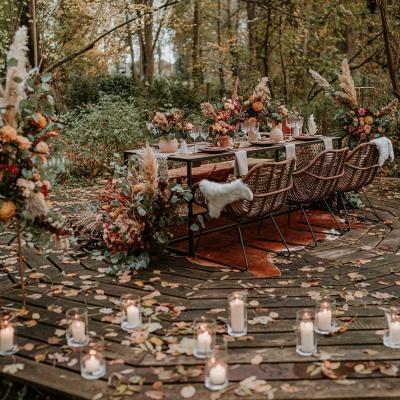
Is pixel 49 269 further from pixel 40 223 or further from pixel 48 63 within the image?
pixel 48 63

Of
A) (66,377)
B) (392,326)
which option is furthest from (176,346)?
(392,326)

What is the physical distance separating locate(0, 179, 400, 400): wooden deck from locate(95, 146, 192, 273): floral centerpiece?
19 centimetres

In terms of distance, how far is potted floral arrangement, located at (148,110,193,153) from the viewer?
17.2 feet

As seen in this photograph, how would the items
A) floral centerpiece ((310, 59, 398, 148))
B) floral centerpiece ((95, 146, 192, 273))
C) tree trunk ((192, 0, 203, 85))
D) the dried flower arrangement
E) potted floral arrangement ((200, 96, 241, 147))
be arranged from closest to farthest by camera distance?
1. floral centerpiece ((95, 146, 192, 273))
2. the dried flower arrangement
3. potted floral arrangement ((200, 96, 241, 147))
4. floral centerpiece ((310, 59, 398, 148))
5. tree trunk ((192, 0, 203, 85))

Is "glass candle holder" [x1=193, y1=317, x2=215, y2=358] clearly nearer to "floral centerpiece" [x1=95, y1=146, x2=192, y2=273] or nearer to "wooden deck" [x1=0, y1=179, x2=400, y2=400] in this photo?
"wooden deck" [x1=0, y1=179, x2=400, y2=400]

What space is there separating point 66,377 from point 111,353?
34cm

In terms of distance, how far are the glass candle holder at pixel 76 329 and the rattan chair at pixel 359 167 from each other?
360cm

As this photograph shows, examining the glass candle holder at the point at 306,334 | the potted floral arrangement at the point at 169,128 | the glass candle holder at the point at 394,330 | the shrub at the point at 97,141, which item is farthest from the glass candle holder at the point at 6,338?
the shrub at the point at 97,141

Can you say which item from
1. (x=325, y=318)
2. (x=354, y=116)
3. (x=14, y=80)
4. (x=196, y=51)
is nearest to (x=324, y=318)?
(x=325, y=318)

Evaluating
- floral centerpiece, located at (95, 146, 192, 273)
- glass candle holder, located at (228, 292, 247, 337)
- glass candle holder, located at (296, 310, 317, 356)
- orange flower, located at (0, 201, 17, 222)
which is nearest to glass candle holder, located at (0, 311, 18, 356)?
orange flower, located at (0, 201, 17, 222)

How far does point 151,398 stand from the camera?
2.68m

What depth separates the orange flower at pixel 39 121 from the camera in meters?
3.46

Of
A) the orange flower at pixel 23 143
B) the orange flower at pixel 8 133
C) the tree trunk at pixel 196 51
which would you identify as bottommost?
the orange flower at pixel 23 143

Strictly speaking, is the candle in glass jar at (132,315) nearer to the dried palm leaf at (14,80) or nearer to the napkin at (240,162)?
the dried palm leaf at (14,80)
